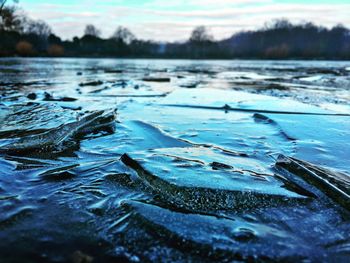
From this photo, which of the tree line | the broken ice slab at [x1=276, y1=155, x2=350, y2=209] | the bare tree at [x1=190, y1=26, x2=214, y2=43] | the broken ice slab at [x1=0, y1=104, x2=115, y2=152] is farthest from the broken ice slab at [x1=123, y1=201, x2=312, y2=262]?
the bare tree at [x1=190, y1=26, x2=214, y2=43]

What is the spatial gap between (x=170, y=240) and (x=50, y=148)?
77.4 inches

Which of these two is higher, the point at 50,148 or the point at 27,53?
the point at 27,53

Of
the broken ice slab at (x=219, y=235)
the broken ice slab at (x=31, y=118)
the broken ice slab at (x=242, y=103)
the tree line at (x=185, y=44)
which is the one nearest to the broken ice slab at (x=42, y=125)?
the broken ice slab at (x=31, y=118)

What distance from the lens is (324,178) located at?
2.48m

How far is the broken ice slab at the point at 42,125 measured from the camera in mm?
3275

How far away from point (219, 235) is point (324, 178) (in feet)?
4.05

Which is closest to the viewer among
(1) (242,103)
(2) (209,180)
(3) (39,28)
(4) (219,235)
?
(4) (219,235)

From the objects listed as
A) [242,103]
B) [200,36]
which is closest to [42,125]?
[242,103]

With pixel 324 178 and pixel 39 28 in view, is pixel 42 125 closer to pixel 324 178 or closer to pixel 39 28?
pixel 324 178

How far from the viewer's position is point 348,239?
1686 millimetres

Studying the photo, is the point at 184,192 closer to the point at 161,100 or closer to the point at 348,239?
the point at 348,239

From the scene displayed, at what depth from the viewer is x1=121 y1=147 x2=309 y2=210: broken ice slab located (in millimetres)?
2122

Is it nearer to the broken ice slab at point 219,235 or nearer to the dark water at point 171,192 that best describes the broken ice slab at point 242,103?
the dark water at point 171,192

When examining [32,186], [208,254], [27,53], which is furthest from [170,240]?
[27,53]
